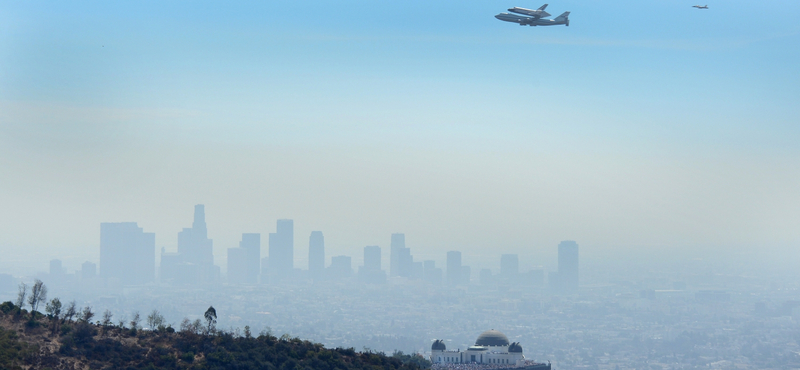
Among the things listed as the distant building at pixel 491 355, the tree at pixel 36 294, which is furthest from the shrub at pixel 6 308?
the distant building at pixel 491 355

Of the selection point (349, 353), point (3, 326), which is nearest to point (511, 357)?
point (349, 353)

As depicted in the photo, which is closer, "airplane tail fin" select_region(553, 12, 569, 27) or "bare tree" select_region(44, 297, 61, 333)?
"bare tree" select_region(44, 297, 61, 333)

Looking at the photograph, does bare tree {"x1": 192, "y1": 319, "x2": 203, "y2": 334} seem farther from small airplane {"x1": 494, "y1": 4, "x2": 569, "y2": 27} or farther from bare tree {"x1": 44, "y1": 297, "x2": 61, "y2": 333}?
small airplane {"x1": 494, "y1": 4, "x2": 569, "y2": 27}

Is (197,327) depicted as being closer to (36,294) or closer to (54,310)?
(54,310)

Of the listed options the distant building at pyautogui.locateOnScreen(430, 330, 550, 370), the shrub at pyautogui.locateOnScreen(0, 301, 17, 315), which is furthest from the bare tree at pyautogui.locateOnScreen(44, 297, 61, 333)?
the distant building at pyautogui.locateOnScreen(430, 330, 550, 370)

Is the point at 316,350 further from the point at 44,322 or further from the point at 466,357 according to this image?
the point at 466,357

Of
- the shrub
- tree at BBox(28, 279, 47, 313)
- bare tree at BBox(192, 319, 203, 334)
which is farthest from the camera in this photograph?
bare tree at BBox(192, 319, 203, 334)

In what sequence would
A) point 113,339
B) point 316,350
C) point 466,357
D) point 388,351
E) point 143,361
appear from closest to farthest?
point 143,361 < point 113,339 < point 316,350 < point 466,357 < point 388,351
